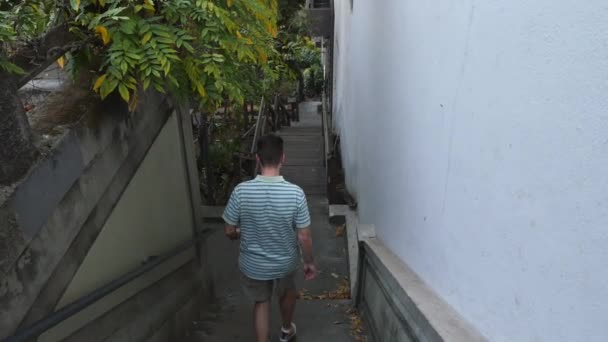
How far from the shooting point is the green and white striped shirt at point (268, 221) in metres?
2.71

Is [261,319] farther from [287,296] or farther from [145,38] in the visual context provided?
[145,38]

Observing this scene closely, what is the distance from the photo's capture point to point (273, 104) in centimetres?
1473

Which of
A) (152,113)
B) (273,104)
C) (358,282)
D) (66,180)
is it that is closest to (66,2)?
(66,180)

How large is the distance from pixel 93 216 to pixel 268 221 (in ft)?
3.58

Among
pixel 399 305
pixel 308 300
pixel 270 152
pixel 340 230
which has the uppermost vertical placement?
pixel 270 152

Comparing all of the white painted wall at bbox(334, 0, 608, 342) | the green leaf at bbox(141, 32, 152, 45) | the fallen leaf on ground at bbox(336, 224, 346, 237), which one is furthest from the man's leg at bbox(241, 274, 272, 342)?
the fallen leaf on ground at bbox(336, 224, 346, 237)

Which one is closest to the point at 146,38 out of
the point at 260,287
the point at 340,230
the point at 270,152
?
the point at 270,152

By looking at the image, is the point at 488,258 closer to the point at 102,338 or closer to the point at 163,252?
the point at 102,338

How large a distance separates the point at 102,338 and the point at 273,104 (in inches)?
502

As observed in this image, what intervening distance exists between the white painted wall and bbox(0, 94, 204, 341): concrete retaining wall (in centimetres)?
196

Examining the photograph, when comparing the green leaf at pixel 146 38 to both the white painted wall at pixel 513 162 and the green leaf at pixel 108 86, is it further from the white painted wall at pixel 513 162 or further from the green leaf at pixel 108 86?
the white painted wall at pixel 513 162

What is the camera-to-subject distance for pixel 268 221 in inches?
108

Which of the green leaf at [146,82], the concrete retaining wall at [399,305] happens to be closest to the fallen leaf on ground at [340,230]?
the concrete retaining wall at [399,305]

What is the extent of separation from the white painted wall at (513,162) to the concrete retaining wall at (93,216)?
6.43 feet
